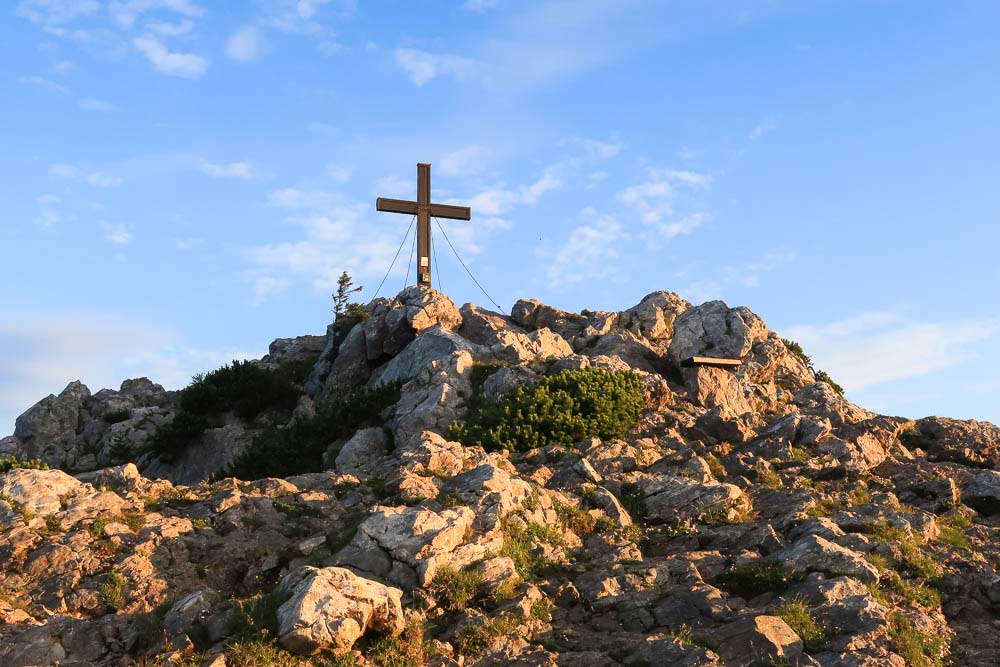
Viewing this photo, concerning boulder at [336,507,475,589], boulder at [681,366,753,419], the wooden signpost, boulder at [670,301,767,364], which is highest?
boulder at [670,301,767,364]

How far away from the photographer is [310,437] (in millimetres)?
24766

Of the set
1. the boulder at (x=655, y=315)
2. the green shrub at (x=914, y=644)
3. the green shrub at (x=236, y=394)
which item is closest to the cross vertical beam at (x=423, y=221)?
the green shrub at (x=236, y=394)

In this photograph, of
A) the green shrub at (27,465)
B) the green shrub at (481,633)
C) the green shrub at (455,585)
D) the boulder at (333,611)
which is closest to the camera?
the boulder at (333,611)

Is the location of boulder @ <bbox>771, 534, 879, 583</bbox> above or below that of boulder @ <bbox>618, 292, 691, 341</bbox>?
below

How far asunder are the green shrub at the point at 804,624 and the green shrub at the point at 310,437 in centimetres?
1417

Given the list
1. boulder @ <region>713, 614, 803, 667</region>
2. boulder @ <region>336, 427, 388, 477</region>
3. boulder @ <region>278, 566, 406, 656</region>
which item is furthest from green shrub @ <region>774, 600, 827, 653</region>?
boulder @ <region>336, 427, 388, 477</region>

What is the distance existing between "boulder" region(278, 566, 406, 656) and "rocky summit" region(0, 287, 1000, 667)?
0.03 m

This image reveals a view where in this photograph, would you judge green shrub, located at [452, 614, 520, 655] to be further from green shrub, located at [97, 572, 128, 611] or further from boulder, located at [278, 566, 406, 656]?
green shrub, located at [97, 572, 128, 611]

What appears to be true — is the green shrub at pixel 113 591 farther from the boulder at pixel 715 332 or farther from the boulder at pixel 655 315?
the boulder at pixel 655 315

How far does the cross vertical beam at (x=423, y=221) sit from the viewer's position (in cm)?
3428

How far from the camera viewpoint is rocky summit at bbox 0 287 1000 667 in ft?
35.6

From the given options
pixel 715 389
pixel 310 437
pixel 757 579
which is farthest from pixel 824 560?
pixel 310 437

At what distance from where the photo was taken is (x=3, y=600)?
11.4 m

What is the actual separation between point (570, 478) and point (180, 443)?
15971mm
